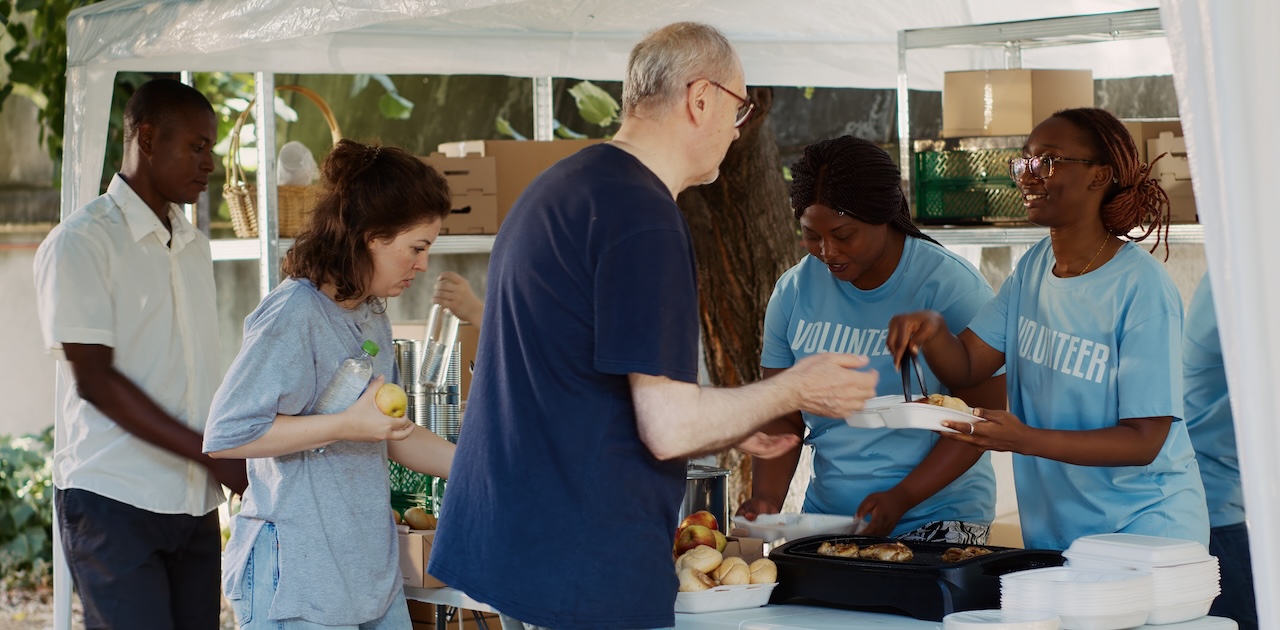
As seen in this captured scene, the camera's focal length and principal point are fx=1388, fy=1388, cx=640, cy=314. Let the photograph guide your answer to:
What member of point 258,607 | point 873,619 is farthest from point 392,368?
point 873,619

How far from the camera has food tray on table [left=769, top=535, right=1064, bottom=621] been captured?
7.70 feet

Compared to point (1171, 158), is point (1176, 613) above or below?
below

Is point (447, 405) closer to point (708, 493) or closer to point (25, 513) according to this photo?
point (708, 493)

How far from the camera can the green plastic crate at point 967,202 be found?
13.2 ft

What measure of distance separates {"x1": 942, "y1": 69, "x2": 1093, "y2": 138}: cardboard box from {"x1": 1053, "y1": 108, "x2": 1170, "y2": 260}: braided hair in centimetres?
141

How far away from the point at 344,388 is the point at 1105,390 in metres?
1.39

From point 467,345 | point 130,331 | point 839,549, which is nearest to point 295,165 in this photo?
point 467,345

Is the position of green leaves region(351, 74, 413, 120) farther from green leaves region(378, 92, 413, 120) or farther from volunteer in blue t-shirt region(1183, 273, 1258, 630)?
volunteer in blue t-shirt region(1183, 273, 1258, 630)

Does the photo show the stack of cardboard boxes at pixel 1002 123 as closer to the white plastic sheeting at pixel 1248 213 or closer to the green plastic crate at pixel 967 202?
the green plastic crate at pixel 967 202

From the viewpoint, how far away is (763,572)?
8.28ft

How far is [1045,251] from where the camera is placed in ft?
9.00

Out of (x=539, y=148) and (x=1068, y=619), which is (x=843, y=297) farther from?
(x=539, y=148)

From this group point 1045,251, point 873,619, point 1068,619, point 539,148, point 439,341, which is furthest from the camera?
point 539,148

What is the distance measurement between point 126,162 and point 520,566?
1.97 m
